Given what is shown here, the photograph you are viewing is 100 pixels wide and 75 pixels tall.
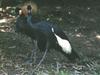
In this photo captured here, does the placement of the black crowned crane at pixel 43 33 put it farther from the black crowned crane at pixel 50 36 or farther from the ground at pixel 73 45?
the ground at pixel 73 45

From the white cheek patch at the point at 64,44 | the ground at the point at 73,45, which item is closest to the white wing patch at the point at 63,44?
the white cheek patch at the point at 64,44

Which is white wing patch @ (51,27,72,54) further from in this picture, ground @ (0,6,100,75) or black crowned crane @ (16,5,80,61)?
ground @ (0,6,100,75)

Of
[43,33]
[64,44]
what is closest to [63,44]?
[64,44]

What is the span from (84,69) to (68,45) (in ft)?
1.53

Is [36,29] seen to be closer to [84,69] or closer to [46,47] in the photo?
[46,47]

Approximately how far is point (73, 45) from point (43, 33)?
1.23 metres

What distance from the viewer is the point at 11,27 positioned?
8133 millimetres

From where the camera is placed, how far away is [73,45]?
732cm

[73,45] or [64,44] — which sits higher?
[64,44]

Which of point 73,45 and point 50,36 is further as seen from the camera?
point 73,45

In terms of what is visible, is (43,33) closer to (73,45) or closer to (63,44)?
(63,44)

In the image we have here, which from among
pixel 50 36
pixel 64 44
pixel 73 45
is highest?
pixel 50 36

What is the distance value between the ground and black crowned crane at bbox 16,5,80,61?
32 centimetres

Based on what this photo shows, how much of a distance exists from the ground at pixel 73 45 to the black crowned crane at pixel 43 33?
1.06ft
